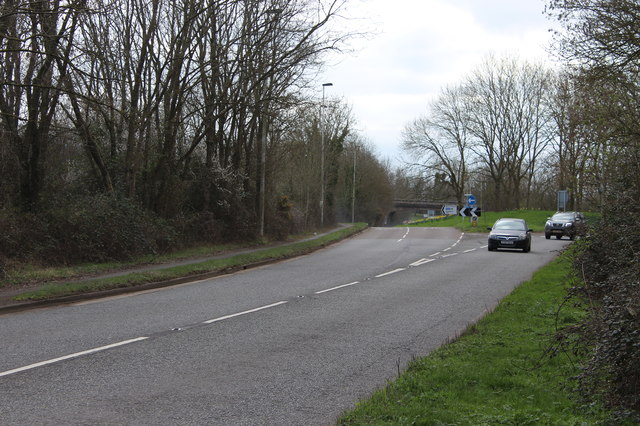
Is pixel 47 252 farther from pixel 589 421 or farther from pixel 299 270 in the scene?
pixel 589 421

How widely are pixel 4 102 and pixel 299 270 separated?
10188mm

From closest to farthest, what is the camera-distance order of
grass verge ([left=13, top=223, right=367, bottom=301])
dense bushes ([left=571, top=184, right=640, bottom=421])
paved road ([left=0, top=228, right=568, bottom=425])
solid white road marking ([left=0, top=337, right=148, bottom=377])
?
dense bushes ([left=571, top=184, right=640, bottom=421]), paved road ([left=0, top=228, right=568, bottom=425]), solid white road marking ([left=0, top=337, right=148, bottom=377]), grass verge ([left=13, top=223, right=367, bottom=301])

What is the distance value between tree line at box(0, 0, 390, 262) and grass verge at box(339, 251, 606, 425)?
38.9 feet

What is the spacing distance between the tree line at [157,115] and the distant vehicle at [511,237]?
1098 cm

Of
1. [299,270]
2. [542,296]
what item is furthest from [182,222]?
[542,296]

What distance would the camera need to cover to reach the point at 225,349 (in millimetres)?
7398

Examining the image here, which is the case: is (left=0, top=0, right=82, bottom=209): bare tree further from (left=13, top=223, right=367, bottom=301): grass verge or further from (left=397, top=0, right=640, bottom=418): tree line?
(left=397, top=0, right=640, bottom=418): tree line

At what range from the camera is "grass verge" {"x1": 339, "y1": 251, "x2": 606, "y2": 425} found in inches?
175

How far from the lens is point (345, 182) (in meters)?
67.2

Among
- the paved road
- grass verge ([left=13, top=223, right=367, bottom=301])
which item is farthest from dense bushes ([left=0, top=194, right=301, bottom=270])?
the paved road

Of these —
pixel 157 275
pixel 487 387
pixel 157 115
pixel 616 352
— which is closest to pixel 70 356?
pixel 487 387

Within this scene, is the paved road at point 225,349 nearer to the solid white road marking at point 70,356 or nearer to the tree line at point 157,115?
the solid white road marking at point 70,356

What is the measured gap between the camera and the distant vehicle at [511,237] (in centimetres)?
2573

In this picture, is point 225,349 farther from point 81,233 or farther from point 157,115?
point 157,115
